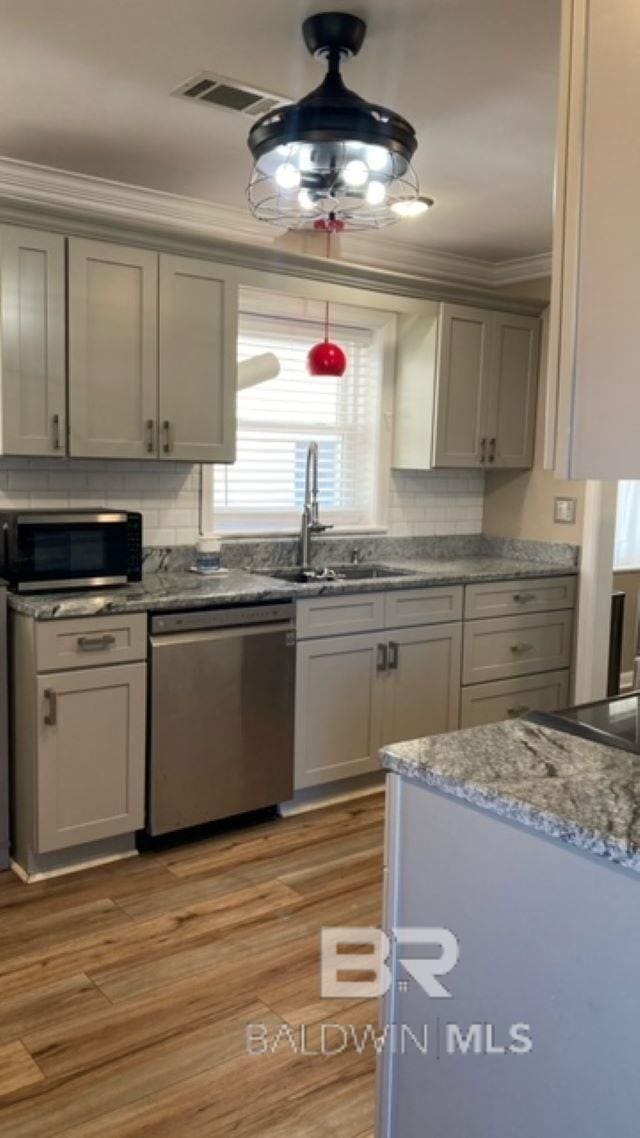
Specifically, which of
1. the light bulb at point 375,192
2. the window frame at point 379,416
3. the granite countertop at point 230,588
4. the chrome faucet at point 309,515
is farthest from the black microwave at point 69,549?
the light bulb at point 375,192

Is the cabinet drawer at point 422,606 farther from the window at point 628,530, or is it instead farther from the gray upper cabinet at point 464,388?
the window at point 628,530

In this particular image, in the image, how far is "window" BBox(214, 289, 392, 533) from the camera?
13.6 feet

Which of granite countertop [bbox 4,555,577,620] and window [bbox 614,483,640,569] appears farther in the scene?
window [bbox 614,483,640,569]

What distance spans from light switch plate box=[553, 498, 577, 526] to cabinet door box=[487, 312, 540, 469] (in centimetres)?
28

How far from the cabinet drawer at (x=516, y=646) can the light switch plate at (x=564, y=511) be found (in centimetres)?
49

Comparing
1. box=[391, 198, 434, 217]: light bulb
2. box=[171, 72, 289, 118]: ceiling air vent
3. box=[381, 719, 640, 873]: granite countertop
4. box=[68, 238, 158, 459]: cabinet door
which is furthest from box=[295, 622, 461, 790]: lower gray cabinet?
box=[381, 719, 640, 873]: granite countertop

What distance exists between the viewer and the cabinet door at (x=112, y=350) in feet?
10.6

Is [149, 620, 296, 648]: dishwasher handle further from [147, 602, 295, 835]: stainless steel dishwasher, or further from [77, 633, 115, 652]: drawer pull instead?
[77, 633, 115, 652]: drawer pull

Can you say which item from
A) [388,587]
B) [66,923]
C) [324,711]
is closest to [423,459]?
[388,587]

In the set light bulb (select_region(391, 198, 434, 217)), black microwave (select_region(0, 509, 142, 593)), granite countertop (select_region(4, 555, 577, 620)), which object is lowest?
granite countertop (select_region(4, 555, 577, 620))

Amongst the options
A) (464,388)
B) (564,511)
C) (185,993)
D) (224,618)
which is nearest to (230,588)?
(224,618)

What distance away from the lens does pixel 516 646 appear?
4.37 meters

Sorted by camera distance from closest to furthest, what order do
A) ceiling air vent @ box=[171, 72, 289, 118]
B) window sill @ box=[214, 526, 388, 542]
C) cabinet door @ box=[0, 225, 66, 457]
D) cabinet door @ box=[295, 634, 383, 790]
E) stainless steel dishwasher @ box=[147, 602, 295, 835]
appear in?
1. ceiling air vent @ box=[171, 72, 289, 118]
2. cabinet door @ box=[0, 225, 66, 457]
3. stainless steel dishwasher @ box=[147, 602, 295, 835]
4. cabinet door @ box=[295, 634, 383, 790]
5. window sill @ box=[214, 526, 388, 542]

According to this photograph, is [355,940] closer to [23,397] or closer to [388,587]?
[388,587]
